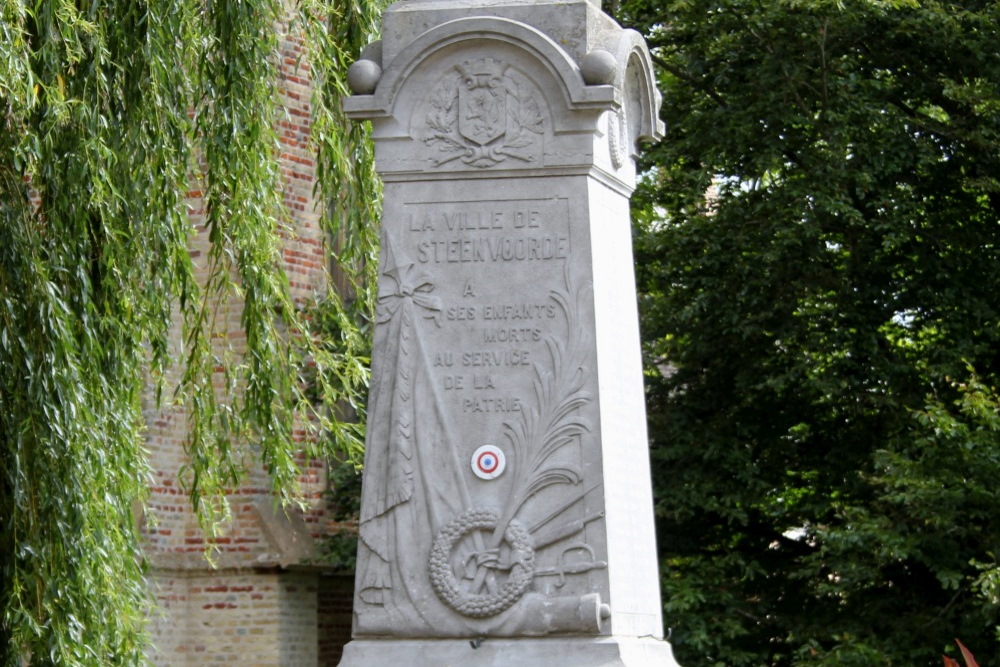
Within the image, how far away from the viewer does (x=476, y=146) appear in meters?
6.18

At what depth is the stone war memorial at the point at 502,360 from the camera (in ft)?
19.3

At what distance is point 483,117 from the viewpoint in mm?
6188

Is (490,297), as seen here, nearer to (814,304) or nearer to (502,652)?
(502,652)

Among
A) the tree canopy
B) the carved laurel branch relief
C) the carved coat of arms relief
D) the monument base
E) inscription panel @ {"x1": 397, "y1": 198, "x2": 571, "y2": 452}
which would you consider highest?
the tree canopy

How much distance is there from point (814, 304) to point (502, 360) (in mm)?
8642

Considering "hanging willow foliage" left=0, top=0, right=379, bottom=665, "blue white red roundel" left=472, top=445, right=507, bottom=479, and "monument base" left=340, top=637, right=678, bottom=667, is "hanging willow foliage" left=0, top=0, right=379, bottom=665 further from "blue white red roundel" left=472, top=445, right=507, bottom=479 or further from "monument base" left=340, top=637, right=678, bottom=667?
"blue white red roundel" left=472, top=445, right=507, bottom=479

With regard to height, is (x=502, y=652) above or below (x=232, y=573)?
below

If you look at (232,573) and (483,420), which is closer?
(483,420)

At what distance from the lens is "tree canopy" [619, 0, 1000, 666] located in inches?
541

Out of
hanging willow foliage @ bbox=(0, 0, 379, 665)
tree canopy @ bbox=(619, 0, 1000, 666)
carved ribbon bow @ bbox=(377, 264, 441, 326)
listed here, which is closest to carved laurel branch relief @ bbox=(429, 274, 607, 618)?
carved ribbon bow @ bbox=(377, 264, 441, 326)

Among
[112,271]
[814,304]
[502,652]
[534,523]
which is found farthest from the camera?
[814,304]

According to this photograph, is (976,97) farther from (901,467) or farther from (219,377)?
(219,377)

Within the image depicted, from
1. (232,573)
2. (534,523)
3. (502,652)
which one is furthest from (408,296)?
(232,573)

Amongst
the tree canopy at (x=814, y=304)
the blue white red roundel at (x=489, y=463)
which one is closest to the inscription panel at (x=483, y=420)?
the blue white red roundel at (x=489, y=463)
